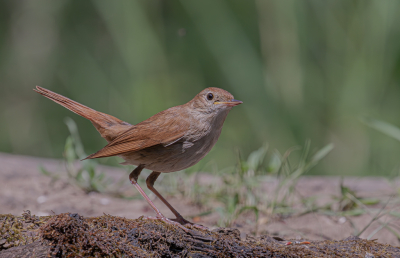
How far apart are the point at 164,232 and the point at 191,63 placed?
5.85 m

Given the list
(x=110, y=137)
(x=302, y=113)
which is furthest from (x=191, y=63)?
(x=110, y=137)

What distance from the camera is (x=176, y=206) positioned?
14.2 feet

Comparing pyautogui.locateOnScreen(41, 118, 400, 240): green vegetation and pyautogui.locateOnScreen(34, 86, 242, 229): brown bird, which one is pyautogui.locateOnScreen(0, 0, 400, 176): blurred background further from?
pyautogui.locateOnScreen(34, 86, 242, 229): brown bird

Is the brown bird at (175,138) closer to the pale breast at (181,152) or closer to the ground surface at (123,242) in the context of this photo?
the pale breast at (181,152)

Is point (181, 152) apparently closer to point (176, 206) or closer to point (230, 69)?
point (176, 206)

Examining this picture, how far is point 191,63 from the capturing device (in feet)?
25.6

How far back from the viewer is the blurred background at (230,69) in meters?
6.16

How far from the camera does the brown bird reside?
3219 millimetres

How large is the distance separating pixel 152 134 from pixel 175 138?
254mm

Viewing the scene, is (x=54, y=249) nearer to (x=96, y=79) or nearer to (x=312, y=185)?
(x=312, y=185)

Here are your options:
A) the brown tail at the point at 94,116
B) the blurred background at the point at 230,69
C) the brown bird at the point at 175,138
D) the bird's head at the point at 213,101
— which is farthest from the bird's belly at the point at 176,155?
the blurred background at the point at 230,69

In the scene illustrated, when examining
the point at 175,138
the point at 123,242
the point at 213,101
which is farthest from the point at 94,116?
the point at 123,242

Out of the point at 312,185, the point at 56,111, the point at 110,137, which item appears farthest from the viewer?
the point at 56,111

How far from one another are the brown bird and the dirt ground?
752 mm
